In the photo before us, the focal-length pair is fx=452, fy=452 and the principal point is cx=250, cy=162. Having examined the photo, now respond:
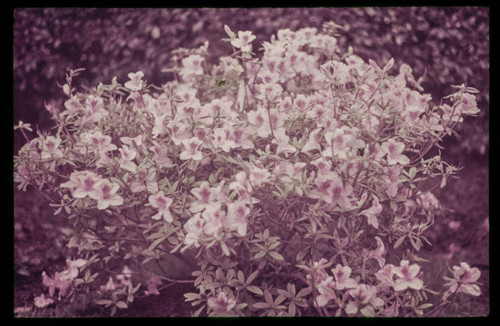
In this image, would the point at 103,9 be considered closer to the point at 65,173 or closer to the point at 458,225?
the point at 65,173

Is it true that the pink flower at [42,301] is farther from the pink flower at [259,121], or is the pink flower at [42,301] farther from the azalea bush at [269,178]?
the pink flower at [259,121]

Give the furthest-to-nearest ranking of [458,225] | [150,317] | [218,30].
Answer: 1. [458,225]
2. [218,30]
3. [150,317]

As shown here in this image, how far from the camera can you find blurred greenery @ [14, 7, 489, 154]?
2.15 metres

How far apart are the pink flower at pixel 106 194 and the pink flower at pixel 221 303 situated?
520 mm

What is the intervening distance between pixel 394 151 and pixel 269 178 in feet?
1.67

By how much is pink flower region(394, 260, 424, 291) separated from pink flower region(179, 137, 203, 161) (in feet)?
2.80

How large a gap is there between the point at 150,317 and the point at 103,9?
4.94 ft

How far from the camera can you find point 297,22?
243cm

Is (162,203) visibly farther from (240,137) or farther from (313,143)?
(313,143)

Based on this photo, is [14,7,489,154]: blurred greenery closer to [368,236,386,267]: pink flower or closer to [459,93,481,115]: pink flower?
[459,93,481,115]: pink flower

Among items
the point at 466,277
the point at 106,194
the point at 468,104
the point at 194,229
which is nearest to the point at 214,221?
the point at 194,229

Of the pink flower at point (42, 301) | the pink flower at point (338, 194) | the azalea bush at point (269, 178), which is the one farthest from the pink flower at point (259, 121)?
the pink flower at point (42, 301)

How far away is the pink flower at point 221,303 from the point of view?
1751 millimetres
